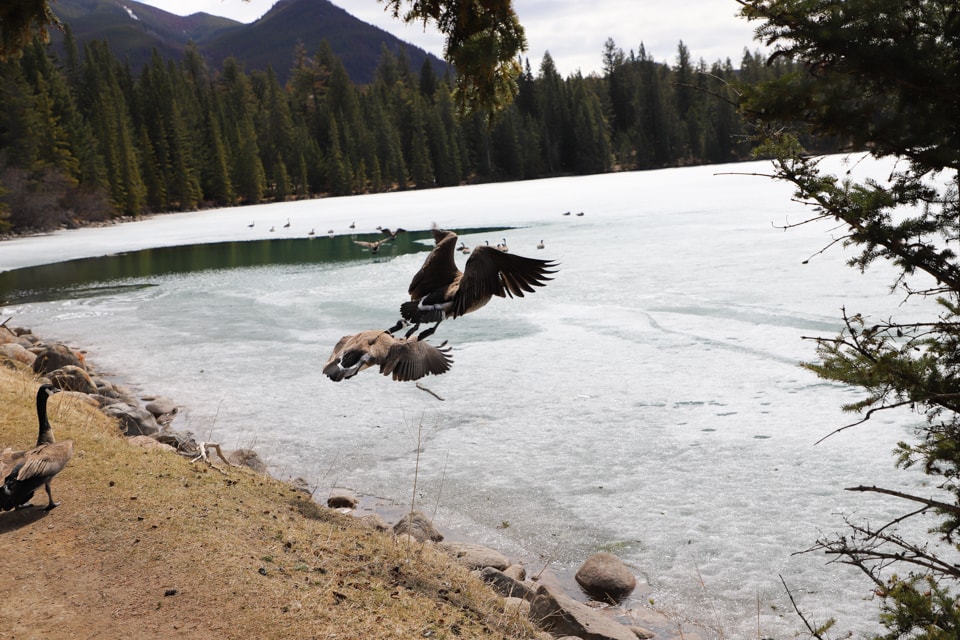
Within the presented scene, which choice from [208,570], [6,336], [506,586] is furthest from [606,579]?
[6,336]

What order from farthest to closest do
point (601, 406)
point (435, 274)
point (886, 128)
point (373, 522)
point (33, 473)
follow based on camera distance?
point (601, 406) → point (373, 522) → point (33, 473) → point (435, 274) → point (886, 128)

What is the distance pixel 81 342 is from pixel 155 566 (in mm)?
12381

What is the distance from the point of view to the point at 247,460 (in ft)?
26.6

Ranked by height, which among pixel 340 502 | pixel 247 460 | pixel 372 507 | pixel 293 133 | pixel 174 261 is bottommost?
pixel 372 507

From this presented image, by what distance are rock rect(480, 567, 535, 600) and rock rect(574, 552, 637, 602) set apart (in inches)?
24.6

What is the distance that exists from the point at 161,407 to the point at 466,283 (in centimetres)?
808

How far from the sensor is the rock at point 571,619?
518 centimetres

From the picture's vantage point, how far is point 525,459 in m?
8.51

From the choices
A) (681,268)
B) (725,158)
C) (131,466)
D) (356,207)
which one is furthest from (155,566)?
(725,158)

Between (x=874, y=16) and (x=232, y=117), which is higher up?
(x=232, y=117)

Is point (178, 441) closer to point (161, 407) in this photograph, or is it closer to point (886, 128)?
point (161, 407)

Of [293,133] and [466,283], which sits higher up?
[293,133]

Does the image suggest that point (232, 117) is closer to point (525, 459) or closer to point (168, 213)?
point (168, 213)

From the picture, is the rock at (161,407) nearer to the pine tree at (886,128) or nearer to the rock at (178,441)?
the rock at (178,441)
